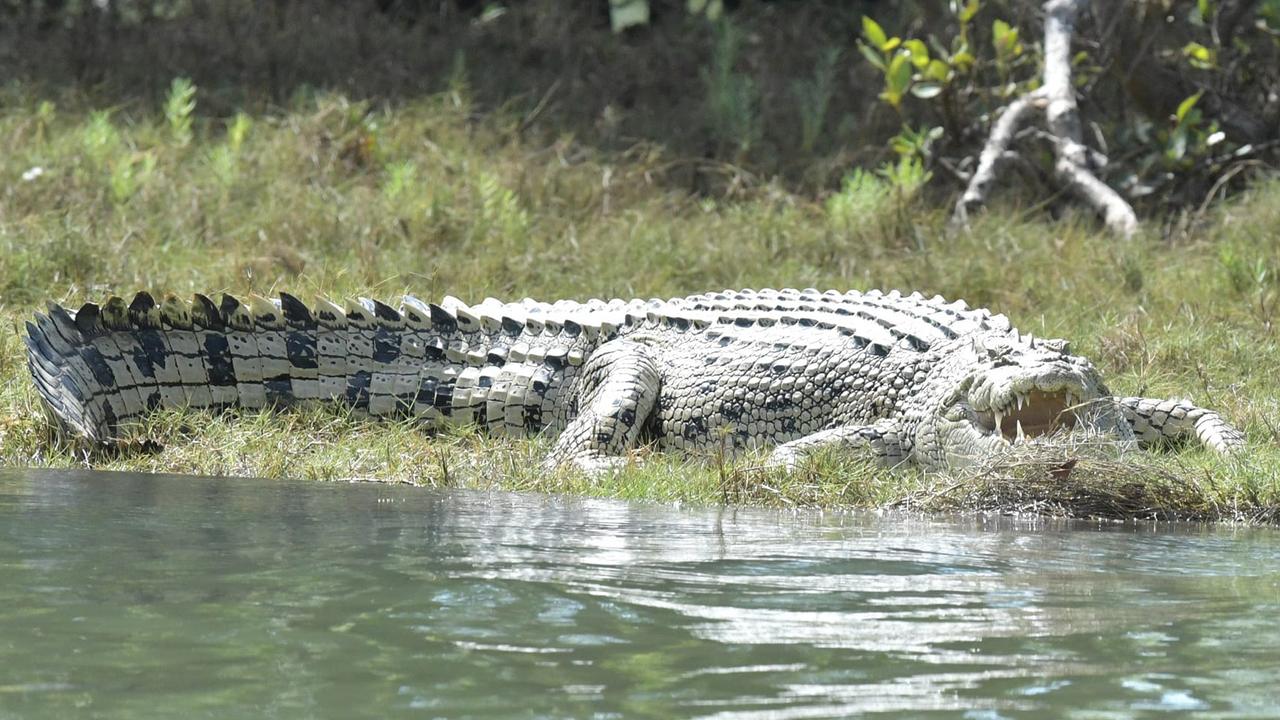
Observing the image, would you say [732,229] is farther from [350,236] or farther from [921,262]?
[350,236]

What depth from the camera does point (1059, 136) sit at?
10.9 meters

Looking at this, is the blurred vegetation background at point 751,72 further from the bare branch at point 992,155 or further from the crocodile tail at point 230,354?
the crocodile tail at point 230,354

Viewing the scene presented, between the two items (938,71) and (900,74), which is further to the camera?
(938,71)

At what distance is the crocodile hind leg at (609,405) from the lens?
6.80m

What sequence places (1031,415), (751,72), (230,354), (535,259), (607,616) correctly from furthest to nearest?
(751,72), (535,259), (230,354), (1031,415), (607,616)

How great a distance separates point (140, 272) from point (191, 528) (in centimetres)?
470

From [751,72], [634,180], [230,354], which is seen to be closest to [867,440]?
[230,354]

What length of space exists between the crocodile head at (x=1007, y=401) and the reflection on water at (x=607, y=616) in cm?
93

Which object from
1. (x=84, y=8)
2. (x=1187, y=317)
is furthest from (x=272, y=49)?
(x=1187, y=317)

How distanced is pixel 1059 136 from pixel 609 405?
502cm

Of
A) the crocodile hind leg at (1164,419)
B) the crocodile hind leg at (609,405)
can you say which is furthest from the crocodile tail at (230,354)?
the crocodile hind leg at (1164,419)

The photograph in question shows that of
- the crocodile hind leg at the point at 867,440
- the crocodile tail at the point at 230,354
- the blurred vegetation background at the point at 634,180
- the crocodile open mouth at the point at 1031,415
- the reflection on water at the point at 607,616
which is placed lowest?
the reflection on water at the point at 607,616

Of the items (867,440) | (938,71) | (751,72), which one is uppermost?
(751,72)

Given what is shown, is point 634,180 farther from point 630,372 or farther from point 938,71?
point 630,372
